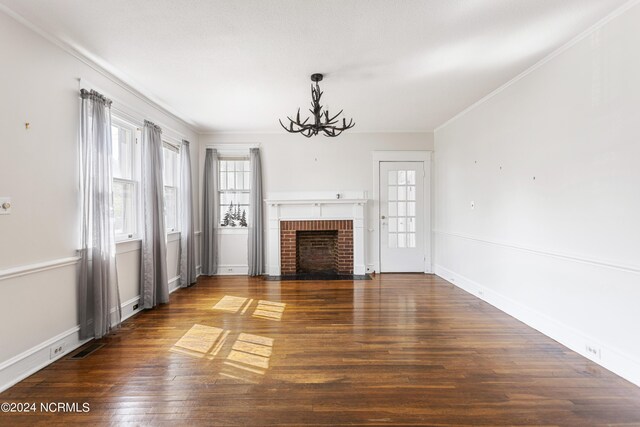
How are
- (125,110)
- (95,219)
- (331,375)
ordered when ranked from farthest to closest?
(125,110)
(95,219)
(331,375)

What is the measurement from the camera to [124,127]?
147 inches

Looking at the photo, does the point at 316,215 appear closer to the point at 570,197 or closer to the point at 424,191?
the point at 424,191

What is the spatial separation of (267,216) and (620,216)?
4.81m

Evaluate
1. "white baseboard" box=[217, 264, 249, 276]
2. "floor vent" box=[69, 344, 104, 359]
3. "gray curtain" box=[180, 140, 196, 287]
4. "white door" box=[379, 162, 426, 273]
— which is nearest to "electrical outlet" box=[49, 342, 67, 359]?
"floor vent" box=[69, 344, 104, 359]

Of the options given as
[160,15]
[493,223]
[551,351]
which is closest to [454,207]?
[493,223]

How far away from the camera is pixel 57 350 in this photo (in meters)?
2.64

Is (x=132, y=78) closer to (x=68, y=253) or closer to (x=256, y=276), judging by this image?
(x=68, y=253)

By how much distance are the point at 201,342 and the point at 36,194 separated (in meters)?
1.87

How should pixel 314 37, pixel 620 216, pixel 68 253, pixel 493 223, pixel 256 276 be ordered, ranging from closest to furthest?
1. pixel 620 216
2. pixel 314 37
3. pixel 68 253
4. pixel 493 223
5. pixel 256 276

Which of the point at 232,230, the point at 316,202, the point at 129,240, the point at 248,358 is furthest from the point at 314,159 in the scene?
the point at 248,358

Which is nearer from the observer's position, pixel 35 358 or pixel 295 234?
pixel 35 358

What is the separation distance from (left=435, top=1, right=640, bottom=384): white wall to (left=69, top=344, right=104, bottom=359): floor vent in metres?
4.34

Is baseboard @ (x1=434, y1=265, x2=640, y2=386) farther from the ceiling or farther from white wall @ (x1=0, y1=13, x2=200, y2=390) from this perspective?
white wall @ (x1=0, y1=13, x2=200, y2=390)

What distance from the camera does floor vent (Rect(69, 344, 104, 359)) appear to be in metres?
2.69
